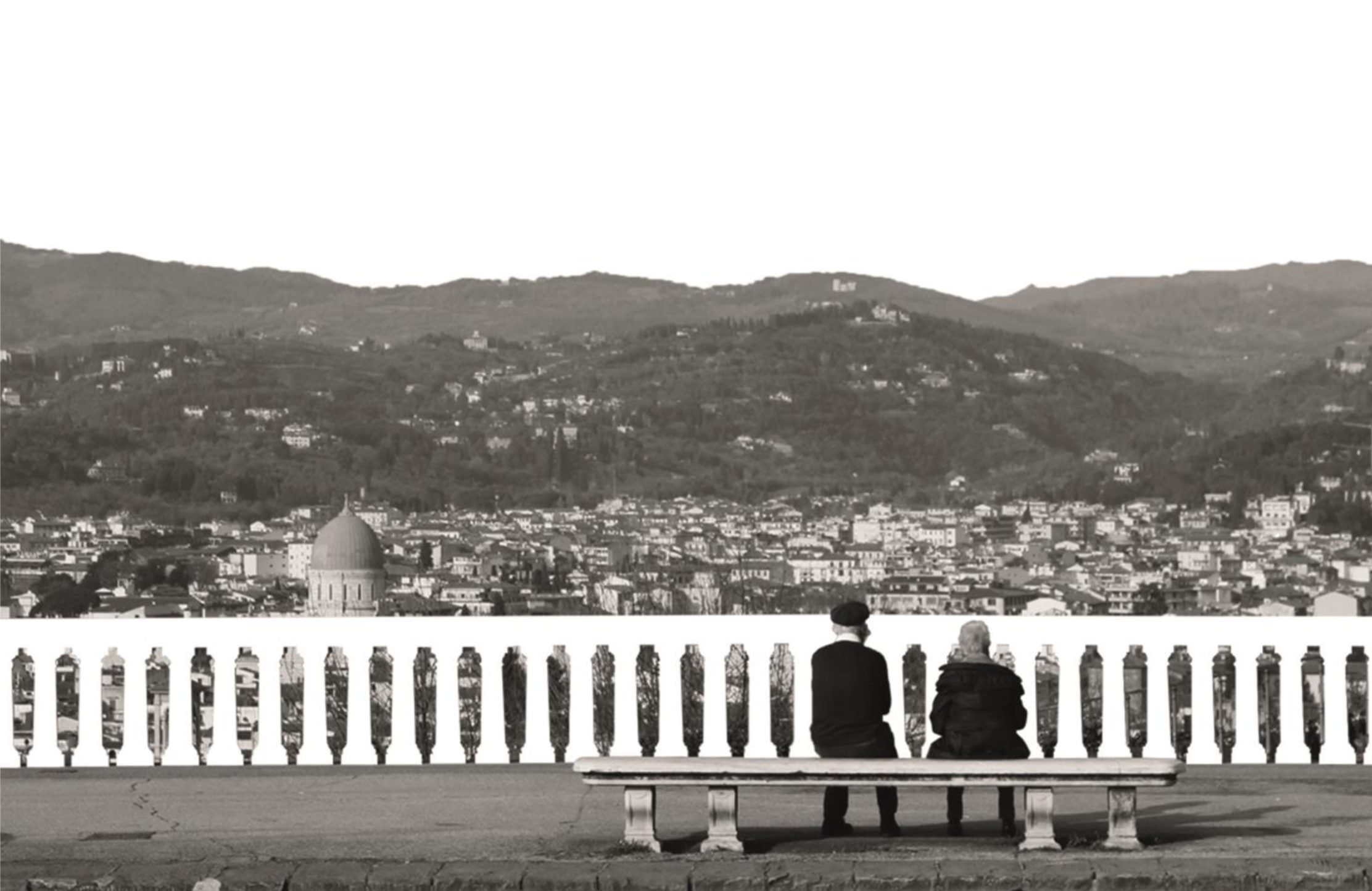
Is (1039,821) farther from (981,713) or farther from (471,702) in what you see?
(471,702)

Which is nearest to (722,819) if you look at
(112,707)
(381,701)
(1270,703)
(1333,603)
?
(1270,703)

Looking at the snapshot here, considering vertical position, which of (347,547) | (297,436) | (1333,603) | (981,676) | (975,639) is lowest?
(1333,603)

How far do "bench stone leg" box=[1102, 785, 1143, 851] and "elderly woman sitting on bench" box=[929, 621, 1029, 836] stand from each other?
359mm

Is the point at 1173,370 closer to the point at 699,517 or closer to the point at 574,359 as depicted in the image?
the point at 699,517

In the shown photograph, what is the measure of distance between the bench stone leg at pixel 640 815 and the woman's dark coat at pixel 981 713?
98 cm

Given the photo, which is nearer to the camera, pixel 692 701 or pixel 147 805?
pixel 147 805

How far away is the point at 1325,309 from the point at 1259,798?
47.2m

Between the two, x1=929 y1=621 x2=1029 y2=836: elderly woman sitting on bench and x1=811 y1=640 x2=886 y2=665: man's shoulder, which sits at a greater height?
x1=811 y1=640 x2=886 y2=665: man's shoulder

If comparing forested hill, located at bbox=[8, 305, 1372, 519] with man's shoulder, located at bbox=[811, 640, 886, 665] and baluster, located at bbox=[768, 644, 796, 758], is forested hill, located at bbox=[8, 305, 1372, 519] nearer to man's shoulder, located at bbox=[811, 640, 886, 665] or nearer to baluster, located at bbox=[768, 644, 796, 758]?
baluster, located at bbox=[768, 644, 796, 758]

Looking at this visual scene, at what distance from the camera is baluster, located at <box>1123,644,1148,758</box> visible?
415 inches

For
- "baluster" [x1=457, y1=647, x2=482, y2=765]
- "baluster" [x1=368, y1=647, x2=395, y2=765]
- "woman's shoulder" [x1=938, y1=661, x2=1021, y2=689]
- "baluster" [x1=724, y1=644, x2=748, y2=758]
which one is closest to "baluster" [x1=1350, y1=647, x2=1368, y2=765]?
"baluster" [x1=724, y1=644, x2=748, y2=758]

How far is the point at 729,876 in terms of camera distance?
6801 mm

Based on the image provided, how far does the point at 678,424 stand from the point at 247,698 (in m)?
48.9

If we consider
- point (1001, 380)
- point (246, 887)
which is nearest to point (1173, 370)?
point (1001, 380)
